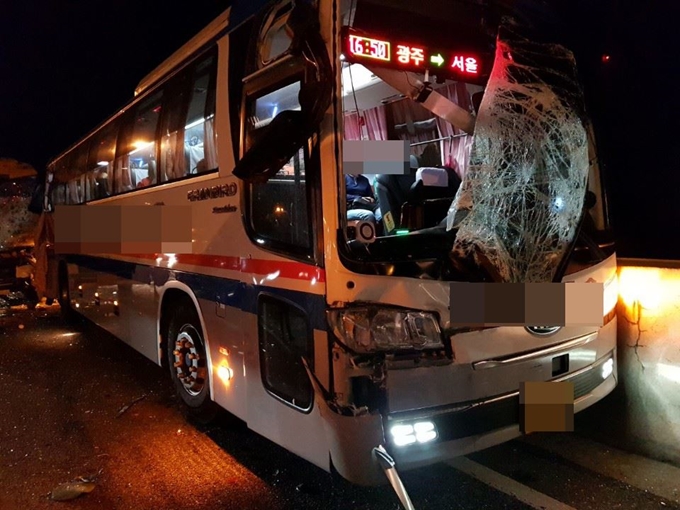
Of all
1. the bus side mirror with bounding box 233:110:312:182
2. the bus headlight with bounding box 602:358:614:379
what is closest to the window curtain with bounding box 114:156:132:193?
the bus side mirror with bounding box 233:110:312:182

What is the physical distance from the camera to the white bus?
2.82 m

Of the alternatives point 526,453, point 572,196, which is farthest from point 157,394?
point 572,196

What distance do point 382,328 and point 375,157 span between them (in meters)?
1.41

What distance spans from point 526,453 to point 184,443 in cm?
268

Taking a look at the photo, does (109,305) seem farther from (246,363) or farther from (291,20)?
(291,20)

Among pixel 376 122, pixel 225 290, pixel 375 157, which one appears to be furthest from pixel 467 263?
pixel 376 122

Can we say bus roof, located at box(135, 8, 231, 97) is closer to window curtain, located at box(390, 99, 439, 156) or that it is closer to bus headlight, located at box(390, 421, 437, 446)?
window curtain, located at box(390, 99, 439, 156)

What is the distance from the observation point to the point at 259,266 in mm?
3430

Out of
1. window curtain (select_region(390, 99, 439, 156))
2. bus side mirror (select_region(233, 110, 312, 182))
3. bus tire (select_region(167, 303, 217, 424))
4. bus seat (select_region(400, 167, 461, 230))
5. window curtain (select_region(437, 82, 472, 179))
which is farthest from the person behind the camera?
window curtain (select_region(390, 99, 439, 156))

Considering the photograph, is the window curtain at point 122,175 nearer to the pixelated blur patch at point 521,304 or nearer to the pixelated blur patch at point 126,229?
the pixelated blur patch at point 126,229

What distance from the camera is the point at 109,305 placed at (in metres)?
6.97

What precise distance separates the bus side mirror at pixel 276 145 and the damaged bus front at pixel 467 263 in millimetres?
165

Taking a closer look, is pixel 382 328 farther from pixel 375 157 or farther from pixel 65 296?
pixel 65 296

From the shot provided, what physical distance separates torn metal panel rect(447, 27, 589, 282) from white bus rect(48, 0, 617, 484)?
14 mm
